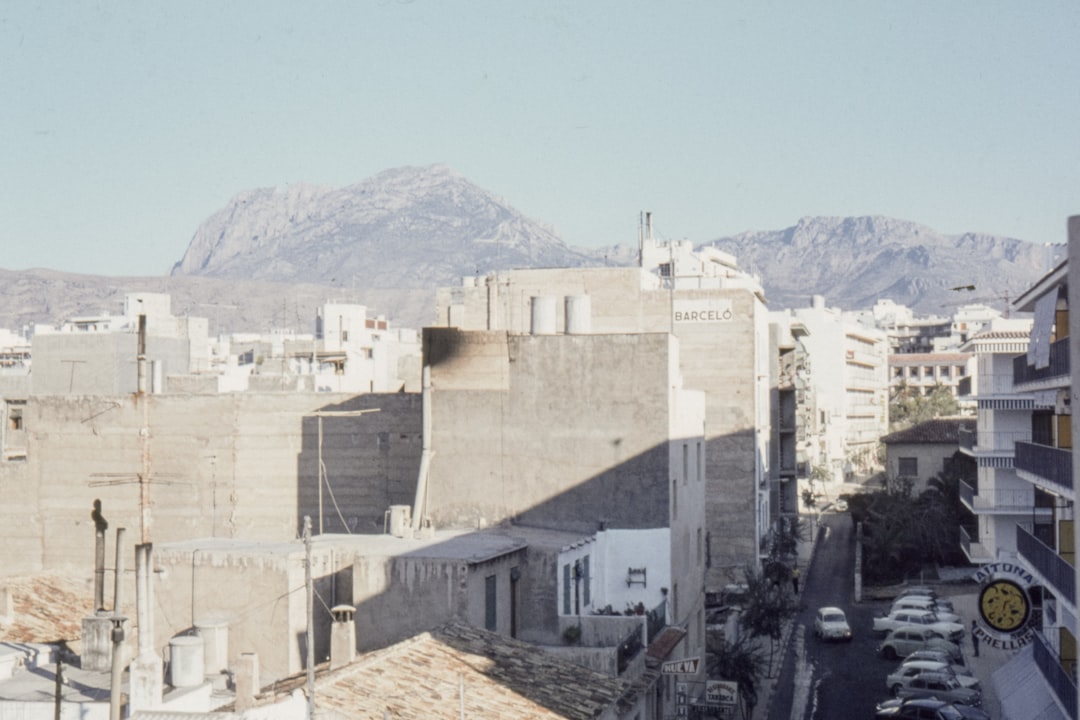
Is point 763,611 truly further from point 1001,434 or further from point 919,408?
point 919,408

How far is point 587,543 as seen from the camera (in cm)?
3288

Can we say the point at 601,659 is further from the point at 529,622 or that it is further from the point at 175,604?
the point at 175,604

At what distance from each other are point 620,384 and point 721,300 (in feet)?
70.6

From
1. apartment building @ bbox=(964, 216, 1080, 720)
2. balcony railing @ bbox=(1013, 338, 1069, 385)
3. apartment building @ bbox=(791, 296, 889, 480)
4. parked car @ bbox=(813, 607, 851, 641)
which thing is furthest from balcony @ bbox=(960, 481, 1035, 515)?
apartment building @ bbox=(791, 296, 889, 480)

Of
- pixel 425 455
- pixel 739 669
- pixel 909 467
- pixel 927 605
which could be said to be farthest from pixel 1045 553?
pixel 909 467

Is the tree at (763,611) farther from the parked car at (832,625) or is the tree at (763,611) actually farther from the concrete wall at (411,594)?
the concrete wall at (411,594)

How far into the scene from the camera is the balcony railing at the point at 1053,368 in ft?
96.1

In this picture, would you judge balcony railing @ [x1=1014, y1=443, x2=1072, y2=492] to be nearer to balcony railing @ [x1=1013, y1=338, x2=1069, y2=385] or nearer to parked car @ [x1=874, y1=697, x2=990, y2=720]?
balcony railing @ [x1=1013, y1=338, x2=1069, y2=385]

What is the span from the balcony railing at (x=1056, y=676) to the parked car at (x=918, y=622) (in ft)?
44.6

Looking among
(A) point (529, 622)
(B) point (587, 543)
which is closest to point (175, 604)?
(A) point (529, 622)

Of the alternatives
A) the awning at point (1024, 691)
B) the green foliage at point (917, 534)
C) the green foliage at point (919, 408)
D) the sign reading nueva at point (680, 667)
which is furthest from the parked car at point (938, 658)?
the green foliage at point (919, 408)

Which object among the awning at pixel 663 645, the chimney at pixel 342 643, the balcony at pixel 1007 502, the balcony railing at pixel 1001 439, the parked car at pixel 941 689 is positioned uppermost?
the balcony railing at pixel 1001 439

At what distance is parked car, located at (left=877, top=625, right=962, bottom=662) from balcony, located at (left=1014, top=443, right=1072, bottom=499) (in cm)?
1362

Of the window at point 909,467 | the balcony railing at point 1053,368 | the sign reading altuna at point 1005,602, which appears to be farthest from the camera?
the window at point 909,467
